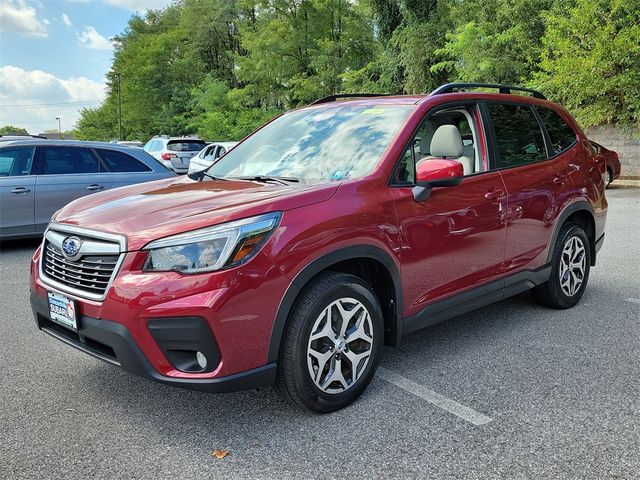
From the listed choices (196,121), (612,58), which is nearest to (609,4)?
(612,58)

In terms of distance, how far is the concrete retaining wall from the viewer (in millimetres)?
18266

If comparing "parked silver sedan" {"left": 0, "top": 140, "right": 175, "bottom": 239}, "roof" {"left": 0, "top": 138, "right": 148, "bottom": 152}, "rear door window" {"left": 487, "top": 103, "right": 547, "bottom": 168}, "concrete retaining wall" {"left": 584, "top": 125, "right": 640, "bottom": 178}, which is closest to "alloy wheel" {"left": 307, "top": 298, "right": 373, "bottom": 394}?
"rear door window" {"left": 487, "top": 103, "right": 547, "bottom": 168}

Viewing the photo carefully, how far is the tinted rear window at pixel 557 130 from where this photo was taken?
4766mm

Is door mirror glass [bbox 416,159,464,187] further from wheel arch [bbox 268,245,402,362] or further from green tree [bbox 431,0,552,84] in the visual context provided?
green tree [bbox 431,0,552,84]

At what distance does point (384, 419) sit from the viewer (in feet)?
9.80

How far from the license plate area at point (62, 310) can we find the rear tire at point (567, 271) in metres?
3.64

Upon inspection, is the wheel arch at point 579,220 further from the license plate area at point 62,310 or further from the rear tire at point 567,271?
the license plate area at point 62,310

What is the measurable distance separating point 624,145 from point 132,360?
19.6m

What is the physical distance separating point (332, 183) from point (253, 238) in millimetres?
676

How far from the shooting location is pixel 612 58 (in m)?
16.1

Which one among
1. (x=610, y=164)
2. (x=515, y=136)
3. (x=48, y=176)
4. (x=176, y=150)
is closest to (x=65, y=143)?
(x=48, y=176)

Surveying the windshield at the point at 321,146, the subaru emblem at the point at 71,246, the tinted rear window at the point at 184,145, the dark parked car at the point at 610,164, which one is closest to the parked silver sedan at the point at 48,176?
the windshield at the point at 321,146

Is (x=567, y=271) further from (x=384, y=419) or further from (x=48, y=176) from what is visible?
(x=48, y=176)

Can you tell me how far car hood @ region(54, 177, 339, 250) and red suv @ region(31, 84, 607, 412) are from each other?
0.4 inches
